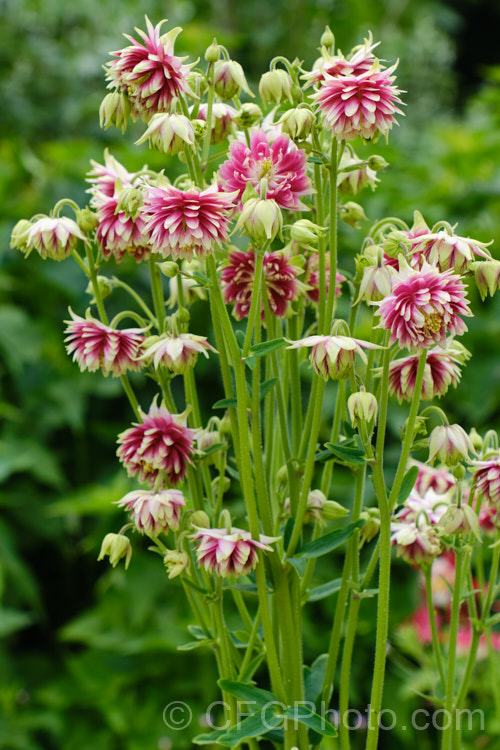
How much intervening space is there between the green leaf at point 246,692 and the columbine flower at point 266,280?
28 centimetres

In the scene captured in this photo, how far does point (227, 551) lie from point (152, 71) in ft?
1.06

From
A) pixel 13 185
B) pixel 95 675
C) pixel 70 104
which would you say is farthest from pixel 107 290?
pixel 70 104

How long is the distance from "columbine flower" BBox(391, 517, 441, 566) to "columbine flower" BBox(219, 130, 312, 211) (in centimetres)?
27

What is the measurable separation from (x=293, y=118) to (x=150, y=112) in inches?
4.0

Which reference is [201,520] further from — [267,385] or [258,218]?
[258,218]

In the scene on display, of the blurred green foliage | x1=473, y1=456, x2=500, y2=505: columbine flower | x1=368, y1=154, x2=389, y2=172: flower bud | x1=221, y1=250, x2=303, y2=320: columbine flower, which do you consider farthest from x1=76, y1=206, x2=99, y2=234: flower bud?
the blurred green foliage

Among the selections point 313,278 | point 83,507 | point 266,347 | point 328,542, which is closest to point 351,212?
point 313,278

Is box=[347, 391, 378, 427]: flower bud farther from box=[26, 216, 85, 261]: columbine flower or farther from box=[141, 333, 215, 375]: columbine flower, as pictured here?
box=[26, 216, 85, 261]: columbine flower

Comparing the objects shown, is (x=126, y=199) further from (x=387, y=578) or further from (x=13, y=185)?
(x=13, y=185)

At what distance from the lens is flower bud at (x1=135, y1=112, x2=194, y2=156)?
1.60ft

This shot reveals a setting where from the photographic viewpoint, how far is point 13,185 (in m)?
2.03

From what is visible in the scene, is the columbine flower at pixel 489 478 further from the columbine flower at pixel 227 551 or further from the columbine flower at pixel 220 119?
the columbine flower at pixel 220 119

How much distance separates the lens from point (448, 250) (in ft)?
1.61

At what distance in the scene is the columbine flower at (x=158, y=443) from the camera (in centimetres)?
55
